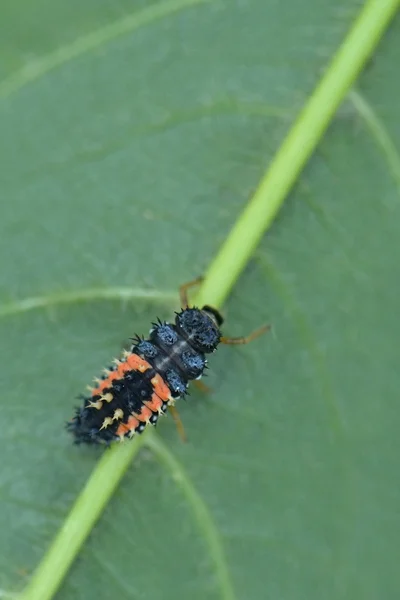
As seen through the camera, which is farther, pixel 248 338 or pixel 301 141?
pixel 248 338

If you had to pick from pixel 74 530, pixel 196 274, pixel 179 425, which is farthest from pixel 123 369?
pixel 74 530

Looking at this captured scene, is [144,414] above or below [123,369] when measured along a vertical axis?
below

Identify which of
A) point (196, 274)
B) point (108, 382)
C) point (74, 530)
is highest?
point (196, 274)

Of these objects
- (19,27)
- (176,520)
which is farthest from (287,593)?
(19,27)

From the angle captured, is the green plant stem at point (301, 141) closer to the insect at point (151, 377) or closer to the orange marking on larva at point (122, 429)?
the insect at point (151, 377)

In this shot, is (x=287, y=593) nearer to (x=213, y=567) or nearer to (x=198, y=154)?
(x=213, y=567)

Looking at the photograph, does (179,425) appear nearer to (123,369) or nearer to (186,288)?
(123,369)
